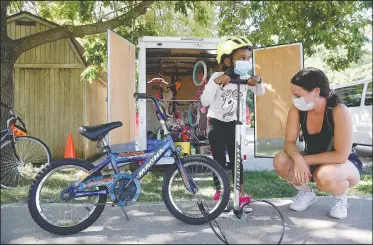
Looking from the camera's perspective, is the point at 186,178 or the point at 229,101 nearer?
the point at 186,178

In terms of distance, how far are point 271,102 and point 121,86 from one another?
2327mm

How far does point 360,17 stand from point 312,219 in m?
2.70

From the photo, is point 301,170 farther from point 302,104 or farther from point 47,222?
point 47,222

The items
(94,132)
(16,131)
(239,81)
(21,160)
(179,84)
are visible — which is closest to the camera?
(94,132)

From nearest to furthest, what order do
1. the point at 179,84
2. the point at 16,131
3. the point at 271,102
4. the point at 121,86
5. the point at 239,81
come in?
1. the point at 239,81
2. the point at 16,131
3. the point at 121,86
4. the point at 271,102
5. the point at 179,84

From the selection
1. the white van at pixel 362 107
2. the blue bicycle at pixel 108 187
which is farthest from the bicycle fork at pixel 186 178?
the white van at pixel 362 107

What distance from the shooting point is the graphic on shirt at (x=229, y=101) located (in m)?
3.28

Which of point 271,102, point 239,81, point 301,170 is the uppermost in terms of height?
point 239,81

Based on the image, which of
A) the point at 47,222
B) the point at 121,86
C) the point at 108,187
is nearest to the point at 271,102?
the point at 121,86

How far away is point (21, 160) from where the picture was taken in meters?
4.31

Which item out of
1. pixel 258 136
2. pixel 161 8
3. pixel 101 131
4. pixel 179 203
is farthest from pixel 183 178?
pixel 258 136

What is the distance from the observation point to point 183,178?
296 cm

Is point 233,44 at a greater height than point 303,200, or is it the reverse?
point 233,44

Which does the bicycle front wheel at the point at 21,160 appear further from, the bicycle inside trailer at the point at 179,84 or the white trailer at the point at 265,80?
the bicycle inside trailer at the point at 179,84
